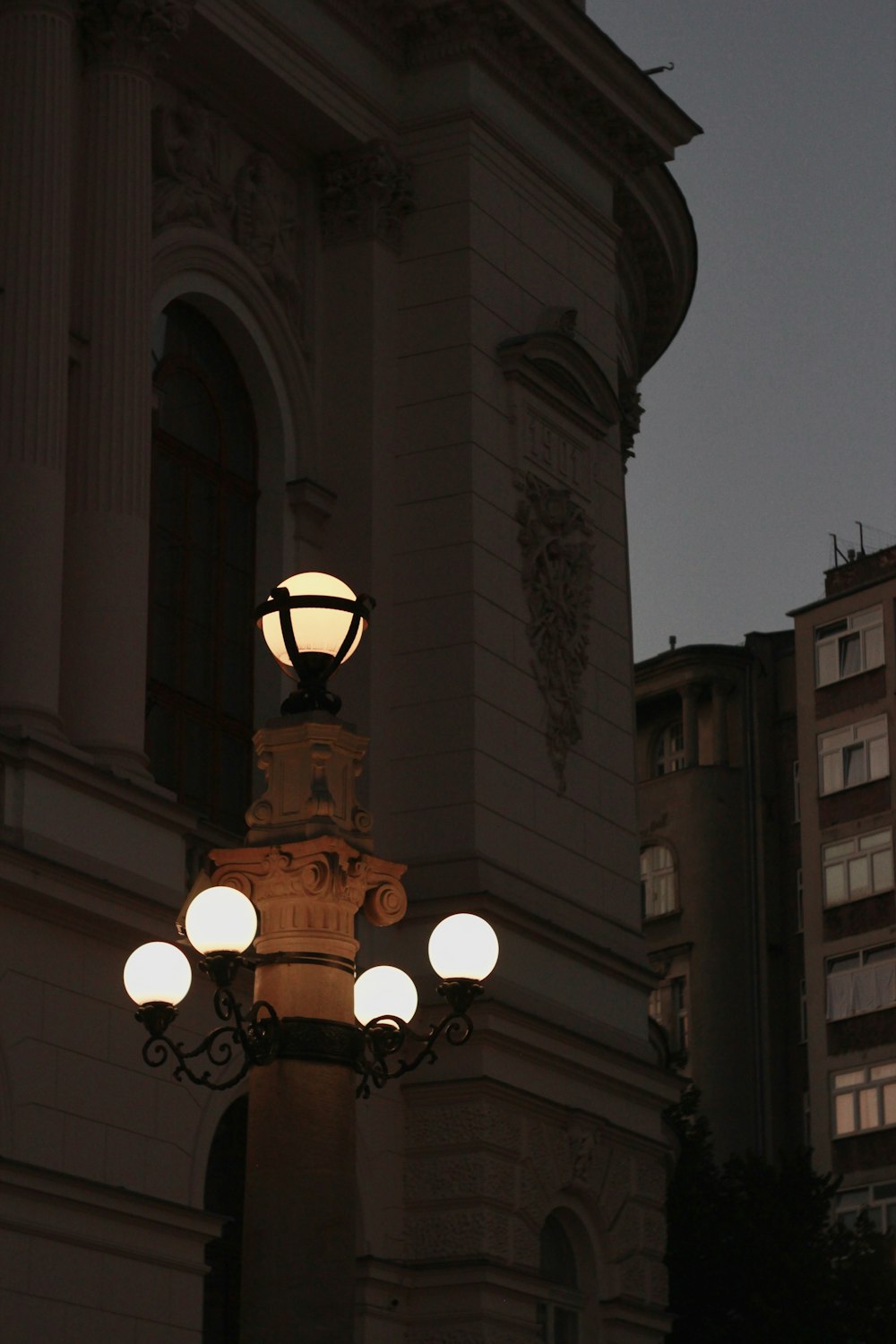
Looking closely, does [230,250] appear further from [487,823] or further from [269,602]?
[269,602]

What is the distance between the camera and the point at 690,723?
6047 centimetres

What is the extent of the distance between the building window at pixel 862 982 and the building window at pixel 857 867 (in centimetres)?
123

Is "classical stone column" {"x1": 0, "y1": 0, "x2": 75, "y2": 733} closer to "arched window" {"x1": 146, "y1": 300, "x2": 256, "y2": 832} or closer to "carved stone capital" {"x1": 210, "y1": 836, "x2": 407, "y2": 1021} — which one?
"arched window" {"x1": 146, "y1": 300, "x2": 256, "y2": 832}

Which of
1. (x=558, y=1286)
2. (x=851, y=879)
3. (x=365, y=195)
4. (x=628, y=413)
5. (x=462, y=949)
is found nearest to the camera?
(x=462, y=949)

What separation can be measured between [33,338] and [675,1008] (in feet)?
128

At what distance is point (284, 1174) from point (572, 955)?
1442cm

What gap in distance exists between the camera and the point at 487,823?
84.0ft

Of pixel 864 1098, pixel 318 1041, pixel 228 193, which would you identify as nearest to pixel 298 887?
pixel 318 1041

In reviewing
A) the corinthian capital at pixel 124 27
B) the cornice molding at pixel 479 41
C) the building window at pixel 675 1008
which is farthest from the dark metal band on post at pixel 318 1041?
the building window at pixel 675 1008

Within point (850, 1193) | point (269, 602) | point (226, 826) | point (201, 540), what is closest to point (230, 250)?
point (201, 540)

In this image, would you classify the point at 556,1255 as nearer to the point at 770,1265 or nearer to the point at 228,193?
the point at 770,1265

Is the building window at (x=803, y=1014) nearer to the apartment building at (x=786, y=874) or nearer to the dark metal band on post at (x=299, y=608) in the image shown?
the apartment building at (x=786, y=874)

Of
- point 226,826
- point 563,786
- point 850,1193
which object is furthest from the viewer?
point 850,1193

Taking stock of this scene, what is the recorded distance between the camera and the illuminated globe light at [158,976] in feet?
43.2
